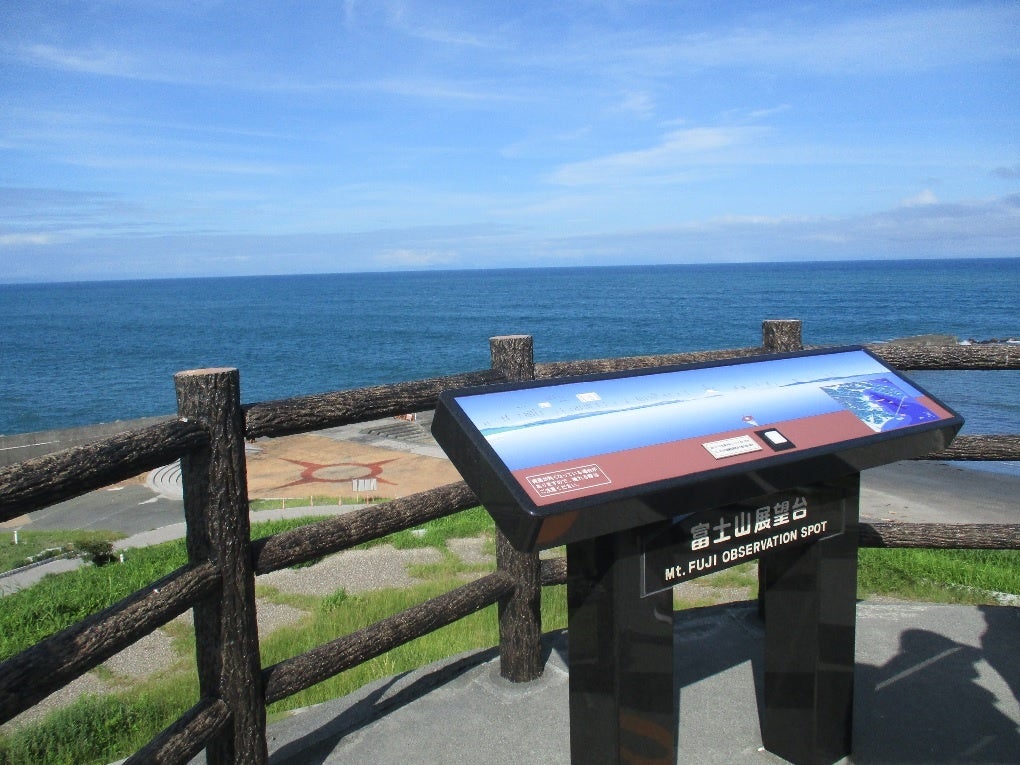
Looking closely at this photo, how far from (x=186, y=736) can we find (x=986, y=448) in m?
3.44

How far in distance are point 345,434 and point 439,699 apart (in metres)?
24.1

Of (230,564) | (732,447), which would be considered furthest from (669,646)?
(230,564)

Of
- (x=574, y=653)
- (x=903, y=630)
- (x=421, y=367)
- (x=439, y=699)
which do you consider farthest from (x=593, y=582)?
(x=421, y=367)

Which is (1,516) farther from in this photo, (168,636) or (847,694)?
(168,636)

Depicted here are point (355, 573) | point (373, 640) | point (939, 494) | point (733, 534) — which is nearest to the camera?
point (733, 534)

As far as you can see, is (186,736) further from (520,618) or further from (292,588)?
(292,588)

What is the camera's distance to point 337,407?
2.88 metres

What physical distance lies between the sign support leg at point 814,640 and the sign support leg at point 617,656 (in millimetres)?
626

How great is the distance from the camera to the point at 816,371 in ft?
9.36

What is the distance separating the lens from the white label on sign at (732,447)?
224 centimetres

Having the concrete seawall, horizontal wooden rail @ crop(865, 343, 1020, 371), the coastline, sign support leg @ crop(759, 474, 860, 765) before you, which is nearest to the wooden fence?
horizontal wooden rail @ crop(865, 343, 1020, 371)

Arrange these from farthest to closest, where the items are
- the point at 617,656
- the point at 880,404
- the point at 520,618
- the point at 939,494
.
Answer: the point at 939,494 → the point at 520,618 → the point at 880,404 → the point at 617,656

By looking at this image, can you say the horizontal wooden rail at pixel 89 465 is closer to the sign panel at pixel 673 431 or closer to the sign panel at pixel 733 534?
the sign panel at pixel 673 431

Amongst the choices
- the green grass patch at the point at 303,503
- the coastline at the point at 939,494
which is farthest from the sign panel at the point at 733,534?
the green grass patch at the point at 303,503
